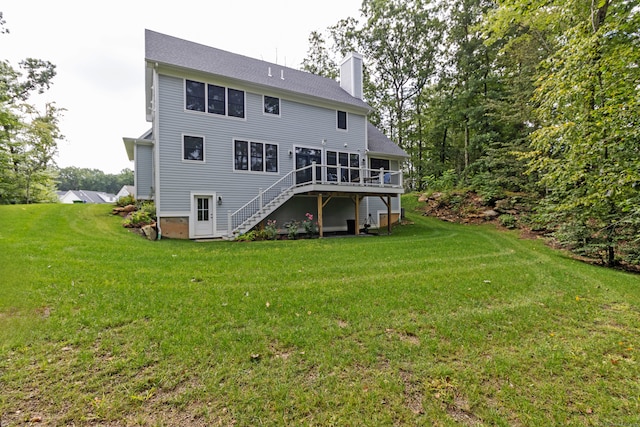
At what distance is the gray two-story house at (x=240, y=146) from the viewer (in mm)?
10695

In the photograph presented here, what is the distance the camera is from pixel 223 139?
38.1 ft

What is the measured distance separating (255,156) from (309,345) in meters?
10.5

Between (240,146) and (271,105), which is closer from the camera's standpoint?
(240,146)

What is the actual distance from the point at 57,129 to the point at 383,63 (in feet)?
91.0

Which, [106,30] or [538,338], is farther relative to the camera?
[106,30]

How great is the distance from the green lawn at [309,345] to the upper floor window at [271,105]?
28.4 ft

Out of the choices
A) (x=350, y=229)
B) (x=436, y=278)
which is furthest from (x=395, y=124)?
(x=436, y=278)

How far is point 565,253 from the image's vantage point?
898 centimetres

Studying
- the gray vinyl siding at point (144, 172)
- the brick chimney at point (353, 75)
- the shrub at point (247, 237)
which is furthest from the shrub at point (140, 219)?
the brick chimney at point (353, 75)

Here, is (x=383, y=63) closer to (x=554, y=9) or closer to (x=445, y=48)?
(x=445, y=48)

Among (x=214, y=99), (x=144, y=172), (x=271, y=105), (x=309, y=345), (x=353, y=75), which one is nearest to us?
(x=309, y=345)

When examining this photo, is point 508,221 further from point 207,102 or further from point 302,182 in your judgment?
point 207,102

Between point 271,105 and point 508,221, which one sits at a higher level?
point 271,105

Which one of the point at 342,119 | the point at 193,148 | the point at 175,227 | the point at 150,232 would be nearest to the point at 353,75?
the point at 342,119
